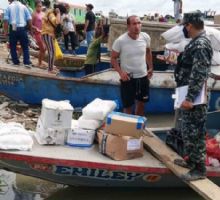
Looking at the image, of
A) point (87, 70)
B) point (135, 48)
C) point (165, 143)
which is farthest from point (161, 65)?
point (165, 143)

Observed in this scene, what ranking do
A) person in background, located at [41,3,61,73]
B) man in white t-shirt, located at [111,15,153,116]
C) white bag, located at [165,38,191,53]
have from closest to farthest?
man in white t-shirt, located at [111,15,153,116] → white bag, located at [165,38,191,53] → person in background, located at [41,3,61,73]

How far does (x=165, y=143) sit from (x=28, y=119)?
3.91 m

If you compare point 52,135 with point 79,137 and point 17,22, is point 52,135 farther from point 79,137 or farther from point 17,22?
point 17,22

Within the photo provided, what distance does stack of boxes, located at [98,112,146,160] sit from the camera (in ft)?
18.2

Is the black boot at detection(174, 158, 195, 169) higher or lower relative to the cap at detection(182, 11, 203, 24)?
lower

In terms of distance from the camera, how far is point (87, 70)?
1120 cm

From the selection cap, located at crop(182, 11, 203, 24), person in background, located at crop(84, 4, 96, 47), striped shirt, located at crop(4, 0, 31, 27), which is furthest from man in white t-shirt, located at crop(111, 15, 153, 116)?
person in background, located at crop(84, 4, 96, 47)

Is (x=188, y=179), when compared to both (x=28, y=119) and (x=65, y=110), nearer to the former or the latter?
(x=65, y=110)

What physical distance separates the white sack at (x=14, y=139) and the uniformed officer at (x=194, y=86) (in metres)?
1.62

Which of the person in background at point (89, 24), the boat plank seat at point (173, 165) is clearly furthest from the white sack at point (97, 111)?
the person in background at point (89, 24)

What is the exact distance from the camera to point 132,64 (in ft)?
23.9

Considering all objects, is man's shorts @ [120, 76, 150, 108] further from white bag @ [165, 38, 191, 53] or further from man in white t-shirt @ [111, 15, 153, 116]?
white bag @ [165, 38, 191, 53]

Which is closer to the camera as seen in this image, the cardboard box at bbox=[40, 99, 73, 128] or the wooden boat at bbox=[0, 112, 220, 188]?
the wooden boat at bbox=[0, 112, 220, 188]

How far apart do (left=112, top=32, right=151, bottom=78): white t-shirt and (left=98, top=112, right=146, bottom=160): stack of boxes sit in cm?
177
